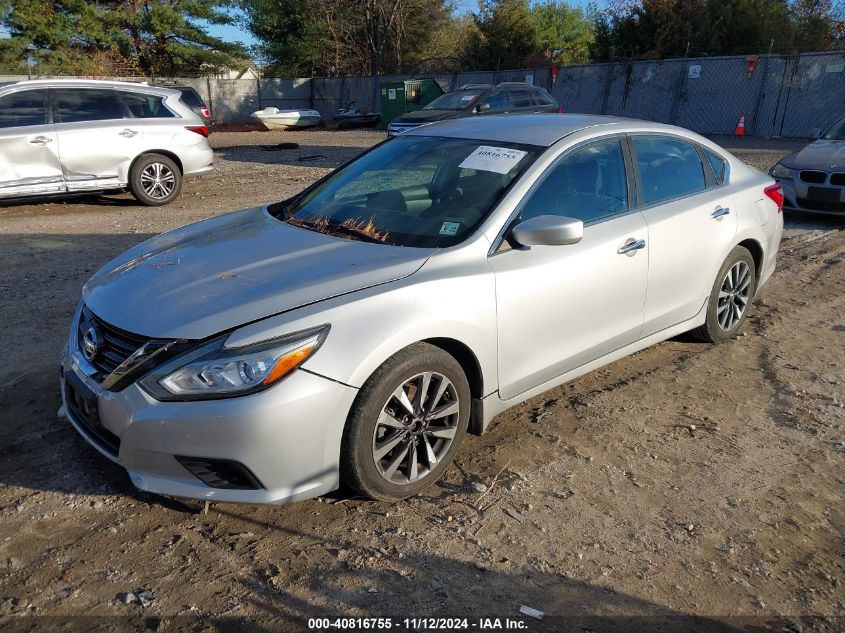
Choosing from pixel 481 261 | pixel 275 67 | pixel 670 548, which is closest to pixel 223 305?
pixel 481 261

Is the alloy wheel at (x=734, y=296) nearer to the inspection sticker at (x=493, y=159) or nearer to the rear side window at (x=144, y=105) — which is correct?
the inspection sticker at (x=493, y=159)

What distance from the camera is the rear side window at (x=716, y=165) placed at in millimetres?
4984

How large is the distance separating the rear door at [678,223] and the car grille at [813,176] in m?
4.77

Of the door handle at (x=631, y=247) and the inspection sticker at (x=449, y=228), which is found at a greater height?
the inspection sticker at (x=449, y=228)

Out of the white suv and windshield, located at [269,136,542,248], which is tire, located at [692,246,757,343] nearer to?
windshield, located at [269,136,542,248]

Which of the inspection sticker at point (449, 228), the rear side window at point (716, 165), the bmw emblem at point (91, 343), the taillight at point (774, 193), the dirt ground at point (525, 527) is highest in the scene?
the rear side window at point (716, 165)

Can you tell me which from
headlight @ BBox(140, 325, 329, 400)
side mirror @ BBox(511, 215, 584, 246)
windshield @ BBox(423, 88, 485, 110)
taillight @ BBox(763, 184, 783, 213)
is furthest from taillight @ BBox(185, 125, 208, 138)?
headlight @ BBox(140, 325, 329, 400)

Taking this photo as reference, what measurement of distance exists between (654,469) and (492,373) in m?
0.98

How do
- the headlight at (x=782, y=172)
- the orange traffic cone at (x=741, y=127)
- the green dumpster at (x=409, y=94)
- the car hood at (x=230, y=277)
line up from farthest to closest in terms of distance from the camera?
the green dumpster at (x=409, y=94) → the orange traffic cone at (x=741, y=127) → the headlight at (x=782, y=172) → the car hood at (x=230, y=277)

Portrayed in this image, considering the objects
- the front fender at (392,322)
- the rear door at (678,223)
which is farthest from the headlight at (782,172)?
the front fender at (392,322)

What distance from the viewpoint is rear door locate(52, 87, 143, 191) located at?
953cm

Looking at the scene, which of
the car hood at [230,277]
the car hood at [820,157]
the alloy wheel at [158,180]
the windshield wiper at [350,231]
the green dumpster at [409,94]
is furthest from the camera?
the green dumpster at [409,94]

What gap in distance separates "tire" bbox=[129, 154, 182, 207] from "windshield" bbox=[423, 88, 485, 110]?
800 centimetres

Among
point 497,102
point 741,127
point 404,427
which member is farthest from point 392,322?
point 741,127
